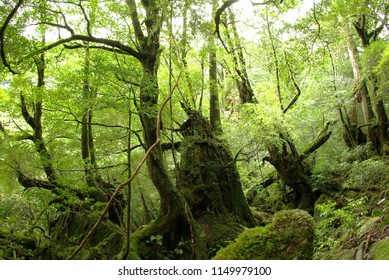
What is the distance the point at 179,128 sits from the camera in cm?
800

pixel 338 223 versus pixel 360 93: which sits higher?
pixel 360 93

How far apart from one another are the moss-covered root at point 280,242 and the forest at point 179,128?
3.55ft

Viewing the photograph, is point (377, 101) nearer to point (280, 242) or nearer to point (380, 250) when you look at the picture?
point (380, 250)

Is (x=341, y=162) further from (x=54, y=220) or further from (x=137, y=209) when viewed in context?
(x=54, y=220)

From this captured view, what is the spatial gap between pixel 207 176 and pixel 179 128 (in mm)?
1442

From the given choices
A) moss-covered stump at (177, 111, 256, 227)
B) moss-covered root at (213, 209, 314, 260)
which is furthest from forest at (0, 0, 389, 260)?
moss-covered root at (213, 209, 314, 260)

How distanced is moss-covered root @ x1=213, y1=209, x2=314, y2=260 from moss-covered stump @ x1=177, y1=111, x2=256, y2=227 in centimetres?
426

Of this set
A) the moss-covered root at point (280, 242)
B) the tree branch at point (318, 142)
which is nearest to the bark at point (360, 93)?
the tree branch at point (318, 142)

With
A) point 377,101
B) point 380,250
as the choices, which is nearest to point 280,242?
point 380,250

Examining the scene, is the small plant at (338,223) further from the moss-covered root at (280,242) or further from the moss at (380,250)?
the moss-covered root at (280,242)

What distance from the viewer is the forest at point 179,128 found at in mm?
5660

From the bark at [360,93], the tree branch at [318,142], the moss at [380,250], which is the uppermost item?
the bark at [360,93]

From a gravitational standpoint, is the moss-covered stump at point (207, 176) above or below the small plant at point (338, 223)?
above
